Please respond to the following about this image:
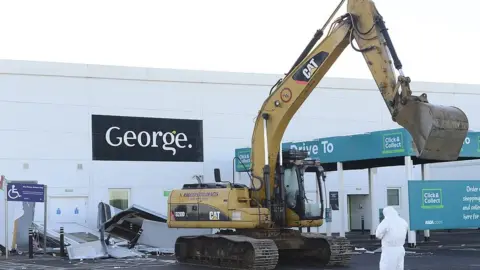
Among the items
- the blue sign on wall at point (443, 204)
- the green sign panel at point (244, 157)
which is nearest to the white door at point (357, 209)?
the green sign panel at point (244, 157)

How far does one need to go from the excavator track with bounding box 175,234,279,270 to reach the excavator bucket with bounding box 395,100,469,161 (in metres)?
4.31

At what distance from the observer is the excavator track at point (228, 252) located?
52.7ft

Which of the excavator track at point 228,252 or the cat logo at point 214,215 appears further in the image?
the cat logo at point 214,215

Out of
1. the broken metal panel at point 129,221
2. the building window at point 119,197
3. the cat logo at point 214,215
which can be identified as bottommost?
the broken metal panel at point 129,221

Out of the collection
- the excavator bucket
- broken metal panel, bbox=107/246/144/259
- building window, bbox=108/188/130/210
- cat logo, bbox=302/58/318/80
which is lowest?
broken metal panel, bbox=107/246/144/259

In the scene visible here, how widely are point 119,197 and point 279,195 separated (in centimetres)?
1321

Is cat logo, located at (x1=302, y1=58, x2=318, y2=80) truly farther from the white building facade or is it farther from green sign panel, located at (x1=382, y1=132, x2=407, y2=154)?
the white building facade

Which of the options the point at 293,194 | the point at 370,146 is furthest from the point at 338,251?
the point at 370,146

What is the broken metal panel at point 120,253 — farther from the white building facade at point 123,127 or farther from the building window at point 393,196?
the building window at point 393,196

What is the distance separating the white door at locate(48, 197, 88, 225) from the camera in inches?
1089

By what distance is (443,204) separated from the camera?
23.4 m

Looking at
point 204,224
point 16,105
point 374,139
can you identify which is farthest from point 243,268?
point 16,105

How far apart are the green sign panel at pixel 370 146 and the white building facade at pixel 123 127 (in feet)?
15.9

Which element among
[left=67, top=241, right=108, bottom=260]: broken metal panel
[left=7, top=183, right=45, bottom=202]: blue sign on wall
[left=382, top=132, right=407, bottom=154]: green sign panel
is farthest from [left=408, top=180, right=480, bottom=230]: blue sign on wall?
[left=7, top=183, right=45, bottom=202]: blue sign on wall
